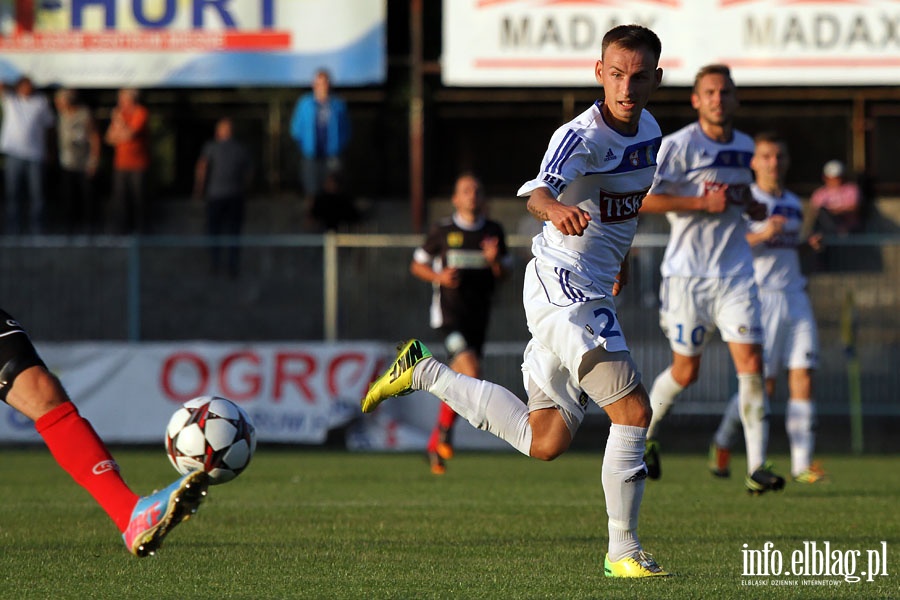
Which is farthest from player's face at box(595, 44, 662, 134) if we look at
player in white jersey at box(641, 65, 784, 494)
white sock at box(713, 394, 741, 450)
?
white sock at box(713, 394, 741, 450)

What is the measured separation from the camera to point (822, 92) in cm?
2302

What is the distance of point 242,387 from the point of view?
16.3 m

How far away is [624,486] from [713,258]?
3.78 metres

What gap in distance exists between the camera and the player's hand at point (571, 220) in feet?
19.9

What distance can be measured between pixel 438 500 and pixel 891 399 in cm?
923

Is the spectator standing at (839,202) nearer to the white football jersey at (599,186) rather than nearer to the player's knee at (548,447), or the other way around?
the white football jersey at (599,186)

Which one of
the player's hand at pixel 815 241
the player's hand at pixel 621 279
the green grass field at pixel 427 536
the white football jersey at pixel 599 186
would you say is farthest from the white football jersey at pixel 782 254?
the white football jersey at pixel 599 186

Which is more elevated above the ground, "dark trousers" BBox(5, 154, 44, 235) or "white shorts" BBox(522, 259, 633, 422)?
"dark trousers" BBox(5, 154, 44, 235)

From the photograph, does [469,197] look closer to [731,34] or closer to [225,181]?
[225,181]

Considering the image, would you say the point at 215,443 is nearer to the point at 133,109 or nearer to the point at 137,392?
the point at 137,392

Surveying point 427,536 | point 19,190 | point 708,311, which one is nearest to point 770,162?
point 708,311

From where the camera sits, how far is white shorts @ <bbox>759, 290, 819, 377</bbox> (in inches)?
474

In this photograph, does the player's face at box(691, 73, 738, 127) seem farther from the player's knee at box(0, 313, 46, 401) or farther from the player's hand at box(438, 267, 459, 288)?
the player's knee at box(0, 313, 46, 401)

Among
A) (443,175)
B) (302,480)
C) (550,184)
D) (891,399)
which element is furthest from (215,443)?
(443,175)
